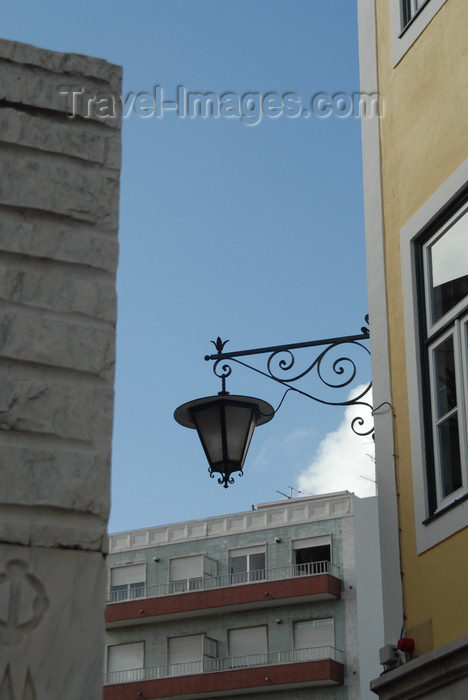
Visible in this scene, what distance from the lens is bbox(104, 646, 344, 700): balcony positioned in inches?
1508

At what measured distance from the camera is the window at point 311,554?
4044cm

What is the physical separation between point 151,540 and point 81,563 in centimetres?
4118

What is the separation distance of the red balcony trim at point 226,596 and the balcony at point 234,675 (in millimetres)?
1896

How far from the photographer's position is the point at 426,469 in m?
6.59

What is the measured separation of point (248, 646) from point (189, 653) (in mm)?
2382

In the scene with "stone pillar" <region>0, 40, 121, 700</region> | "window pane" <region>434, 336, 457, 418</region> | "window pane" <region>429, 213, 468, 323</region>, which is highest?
"window pane" <region>429, 213, 468, 323</region>

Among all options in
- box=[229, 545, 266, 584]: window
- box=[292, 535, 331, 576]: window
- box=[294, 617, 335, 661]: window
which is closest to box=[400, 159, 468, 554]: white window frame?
box=[294, 617, 335, 661]: window

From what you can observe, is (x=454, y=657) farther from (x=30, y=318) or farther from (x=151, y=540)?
(x=151, y=540)

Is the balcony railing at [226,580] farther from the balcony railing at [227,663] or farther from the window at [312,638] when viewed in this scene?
the balcony railing at [227,663]

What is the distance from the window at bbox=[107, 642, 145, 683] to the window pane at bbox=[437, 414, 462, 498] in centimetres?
3704

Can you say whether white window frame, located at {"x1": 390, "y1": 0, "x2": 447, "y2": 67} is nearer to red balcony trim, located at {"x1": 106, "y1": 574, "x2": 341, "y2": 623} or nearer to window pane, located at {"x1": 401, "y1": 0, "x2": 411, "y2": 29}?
window pane, located at {"x1": 401, "y1": 0, "x2": 411, "y2": 29}

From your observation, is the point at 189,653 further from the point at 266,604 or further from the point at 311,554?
the point at 311,554

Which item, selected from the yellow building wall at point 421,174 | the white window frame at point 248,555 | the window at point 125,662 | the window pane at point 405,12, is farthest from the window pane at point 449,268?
the window at point 125,662

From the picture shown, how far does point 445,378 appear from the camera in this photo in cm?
665
